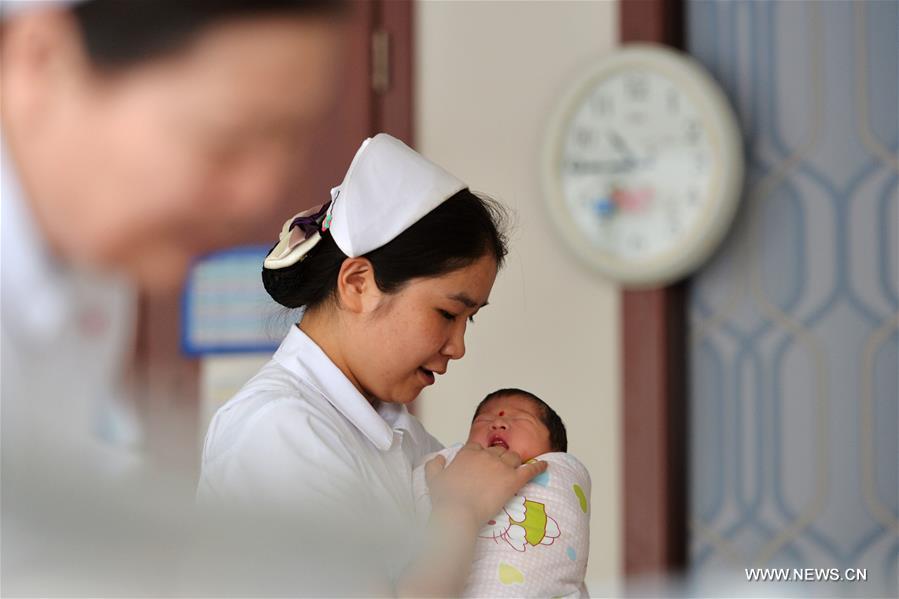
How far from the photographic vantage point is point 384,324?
0.56 m

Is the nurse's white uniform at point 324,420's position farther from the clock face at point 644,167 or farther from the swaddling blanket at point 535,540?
the clock face at point 644,167

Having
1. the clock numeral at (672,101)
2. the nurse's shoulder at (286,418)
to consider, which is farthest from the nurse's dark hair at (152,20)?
the clock numeral at (672,101)

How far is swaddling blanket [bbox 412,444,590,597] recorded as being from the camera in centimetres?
52

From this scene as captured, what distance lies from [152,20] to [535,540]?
0.43 metres

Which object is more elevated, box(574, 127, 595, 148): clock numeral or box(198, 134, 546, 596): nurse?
box(198, 134, 546, 596): nurse

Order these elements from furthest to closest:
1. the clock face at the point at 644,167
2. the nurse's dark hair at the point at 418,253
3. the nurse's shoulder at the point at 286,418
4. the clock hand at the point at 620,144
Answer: the clock hand at the point at 620,144 → the clock face at the point at 644,167 → the nurse's dark hair at the point at 418,253 → the nurse's shoulder at the point at 286,418

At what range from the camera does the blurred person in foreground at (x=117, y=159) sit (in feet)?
0.42

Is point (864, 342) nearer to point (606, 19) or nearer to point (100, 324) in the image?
point (606, 19)

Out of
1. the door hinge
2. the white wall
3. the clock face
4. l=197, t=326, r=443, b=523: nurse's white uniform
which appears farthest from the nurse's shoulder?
the door hinge

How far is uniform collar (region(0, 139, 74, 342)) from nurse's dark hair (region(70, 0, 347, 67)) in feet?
0.07

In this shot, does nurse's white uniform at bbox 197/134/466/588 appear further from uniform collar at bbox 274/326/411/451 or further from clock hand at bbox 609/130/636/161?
clock hand at bbox 609/130/636/161

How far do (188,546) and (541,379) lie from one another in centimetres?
151

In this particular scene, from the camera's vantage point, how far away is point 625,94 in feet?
5.28

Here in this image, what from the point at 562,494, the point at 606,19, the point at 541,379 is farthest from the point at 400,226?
the point at 606,19
